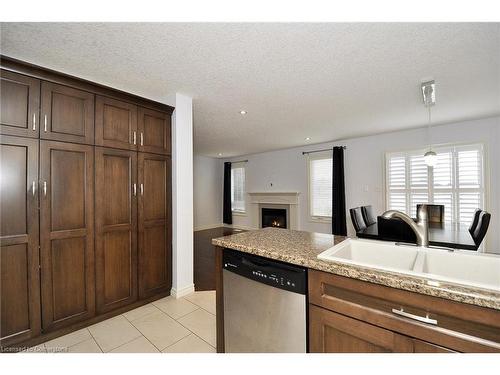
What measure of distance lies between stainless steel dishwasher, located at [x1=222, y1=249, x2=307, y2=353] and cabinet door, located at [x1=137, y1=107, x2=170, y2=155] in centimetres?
165

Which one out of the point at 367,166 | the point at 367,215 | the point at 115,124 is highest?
the point at 115,124

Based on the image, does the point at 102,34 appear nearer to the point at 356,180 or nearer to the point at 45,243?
the point at 45,243

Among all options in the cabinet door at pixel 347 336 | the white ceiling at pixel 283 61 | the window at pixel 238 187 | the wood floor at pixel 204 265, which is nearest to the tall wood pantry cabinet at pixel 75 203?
the white ceiling at pixel 283 61

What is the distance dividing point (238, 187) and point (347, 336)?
6.37m

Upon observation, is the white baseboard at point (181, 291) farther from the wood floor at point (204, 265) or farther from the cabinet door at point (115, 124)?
the cabinet door at point (115, 124)

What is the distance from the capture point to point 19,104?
5.43 ft

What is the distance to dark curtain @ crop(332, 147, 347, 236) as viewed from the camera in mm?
4857

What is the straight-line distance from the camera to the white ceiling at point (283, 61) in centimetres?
153

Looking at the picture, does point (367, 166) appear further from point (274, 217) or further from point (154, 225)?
point (154, 225)

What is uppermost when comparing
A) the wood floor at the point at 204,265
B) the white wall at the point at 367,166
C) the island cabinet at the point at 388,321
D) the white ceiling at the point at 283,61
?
the white ceiling at the point at 283,61

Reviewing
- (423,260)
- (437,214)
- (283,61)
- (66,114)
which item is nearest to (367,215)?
(437,214)

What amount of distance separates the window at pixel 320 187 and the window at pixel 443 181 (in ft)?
4.04
